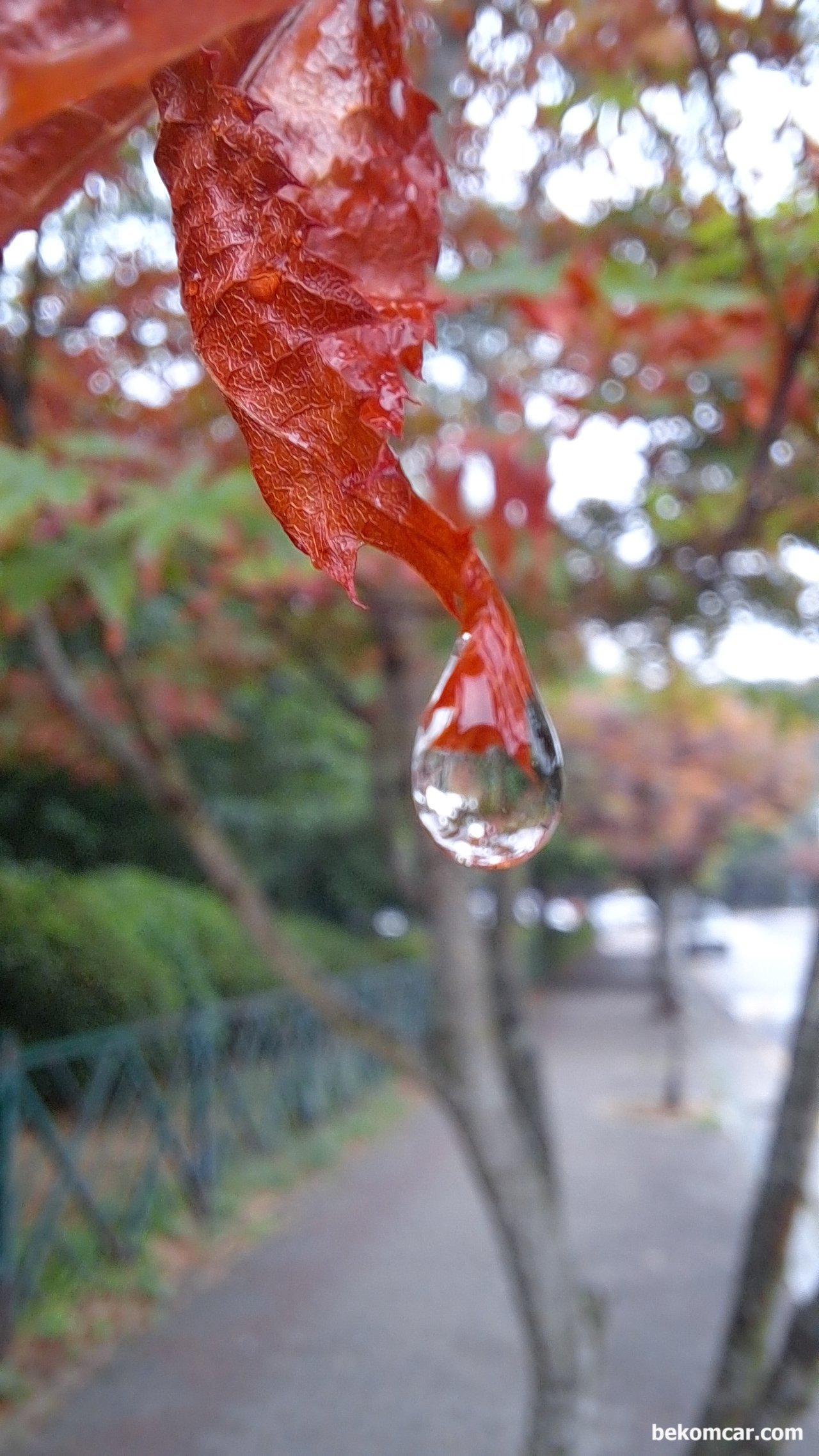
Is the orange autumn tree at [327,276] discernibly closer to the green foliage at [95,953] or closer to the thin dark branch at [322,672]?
the thin dark branch at [322,672]

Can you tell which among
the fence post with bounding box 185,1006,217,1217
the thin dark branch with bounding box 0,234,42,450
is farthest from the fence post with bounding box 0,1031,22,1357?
the thin dark branch with bounding box 0,234,42,450

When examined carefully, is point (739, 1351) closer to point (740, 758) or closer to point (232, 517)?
point (232, 517)

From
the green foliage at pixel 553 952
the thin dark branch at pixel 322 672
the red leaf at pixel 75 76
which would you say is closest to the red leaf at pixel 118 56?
the red leaf at pixel 75 76

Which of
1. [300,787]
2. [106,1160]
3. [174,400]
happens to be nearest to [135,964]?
[106,1160]

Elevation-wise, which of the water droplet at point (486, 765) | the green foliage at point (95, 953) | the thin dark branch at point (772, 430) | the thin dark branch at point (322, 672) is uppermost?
the thin dark branch at point (772, 430)

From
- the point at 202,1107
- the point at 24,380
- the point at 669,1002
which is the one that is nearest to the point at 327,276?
the point at 24,380

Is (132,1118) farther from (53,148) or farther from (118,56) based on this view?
(118,56)
